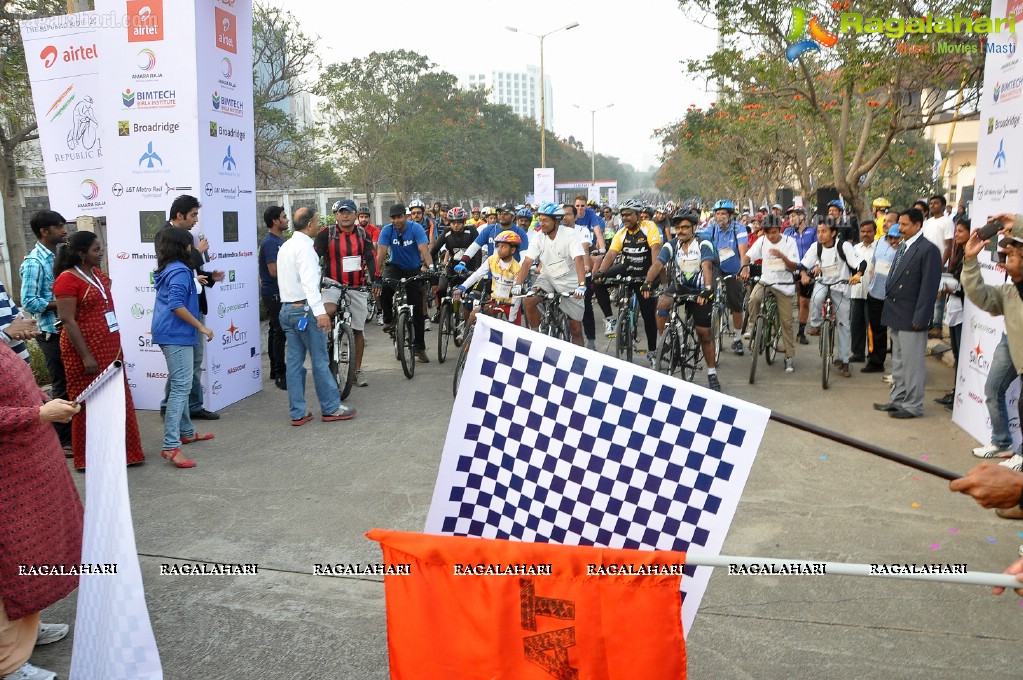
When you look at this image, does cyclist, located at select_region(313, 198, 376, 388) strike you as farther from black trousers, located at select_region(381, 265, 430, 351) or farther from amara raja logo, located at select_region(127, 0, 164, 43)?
amara raja logo, located at select_region(127, 0, 164, 43)

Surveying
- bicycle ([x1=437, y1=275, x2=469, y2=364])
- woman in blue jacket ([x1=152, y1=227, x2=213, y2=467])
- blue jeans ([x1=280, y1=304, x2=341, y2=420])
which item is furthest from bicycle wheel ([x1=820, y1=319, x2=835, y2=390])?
woman in blue jacket ([x1=152, y1=227, x2=213, y2=467])

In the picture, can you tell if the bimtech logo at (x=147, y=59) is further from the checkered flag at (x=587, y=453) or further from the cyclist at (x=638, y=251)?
the checkered flag at (x=587, y=453)

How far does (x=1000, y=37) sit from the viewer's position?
7.03 metres

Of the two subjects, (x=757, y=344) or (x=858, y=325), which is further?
(x=858, y=325)

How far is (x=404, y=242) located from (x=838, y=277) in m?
5.39

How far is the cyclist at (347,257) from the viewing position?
902cm

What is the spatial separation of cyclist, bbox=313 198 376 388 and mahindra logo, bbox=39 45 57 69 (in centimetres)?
343

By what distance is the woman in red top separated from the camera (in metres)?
6.16

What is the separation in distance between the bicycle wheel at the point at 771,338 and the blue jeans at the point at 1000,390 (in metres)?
3.71

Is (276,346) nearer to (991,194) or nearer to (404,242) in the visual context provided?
(404,242)

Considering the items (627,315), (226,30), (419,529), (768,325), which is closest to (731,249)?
(768,325)

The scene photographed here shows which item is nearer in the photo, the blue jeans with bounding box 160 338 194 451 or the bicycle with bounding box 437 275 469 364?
the blue jeans with bounding box 160 338 194 451

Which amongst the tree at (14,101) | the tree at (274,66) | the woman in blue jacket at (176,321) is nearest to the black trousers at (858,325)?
the woman in blue jacket at (176,321)

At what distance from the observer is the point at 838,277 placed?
9.94 m
